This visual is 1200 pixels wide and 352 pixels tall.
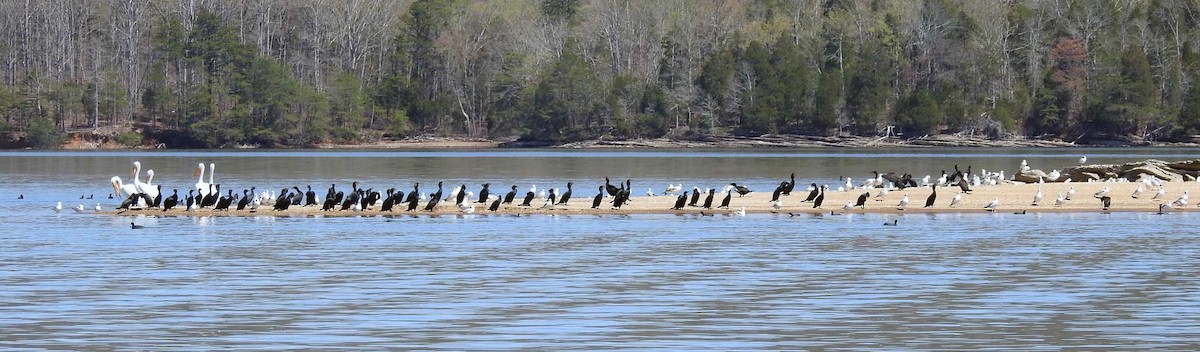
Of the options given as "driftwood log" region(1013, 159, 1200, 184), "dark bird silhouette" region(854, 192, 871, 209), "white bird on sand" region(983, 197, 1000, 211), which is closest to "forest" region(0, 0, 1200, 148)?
"driftwood log" region(1013, 159, 1200, 184)

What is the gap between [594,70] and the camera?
4385 inches

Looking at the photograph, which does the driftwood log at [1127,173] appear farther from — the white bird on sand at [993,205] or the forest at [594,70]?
the forest at [594,70]

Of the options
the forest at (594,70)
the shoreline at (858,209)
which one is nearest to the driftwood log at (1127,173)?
the shoreline at (858,209)

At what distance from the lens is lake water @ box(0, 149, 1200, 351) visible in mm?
15078

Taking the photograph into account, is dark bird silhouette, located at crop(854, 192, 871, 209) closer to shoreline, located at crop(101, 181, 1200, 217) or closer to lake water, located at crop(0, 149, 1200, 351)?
shoreline, located at crop(101, 181, 1200, 217)

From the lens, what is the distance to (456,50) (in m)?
111

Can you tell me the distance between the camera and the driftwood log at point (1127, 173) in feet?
135

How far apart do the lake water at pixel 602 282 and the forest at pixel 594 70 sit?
67898 mm

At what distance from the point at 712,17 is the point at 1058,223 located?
8252 centimetres

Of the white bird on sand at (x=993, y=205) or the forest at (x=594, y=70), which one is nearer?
the white bird on sand at (x=993, y=205)

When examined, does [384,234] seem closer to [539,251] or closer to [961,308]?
[539,251]

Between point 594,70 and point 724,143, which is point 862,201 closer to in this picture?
point 724,143

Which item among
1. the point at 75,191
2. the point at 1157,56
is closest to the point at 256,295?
the point at 75,191

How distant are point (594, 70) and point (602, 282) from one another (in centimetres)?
9165
